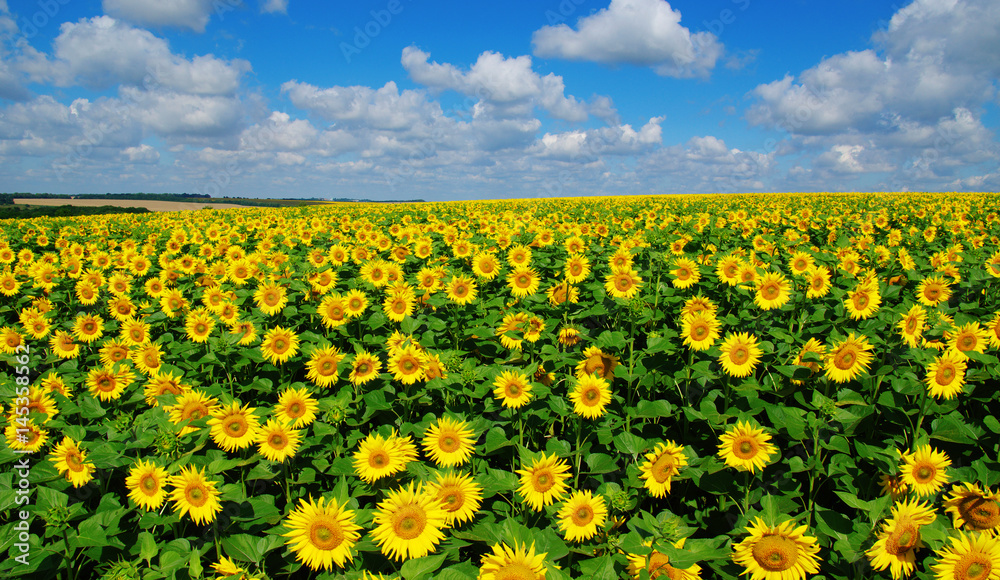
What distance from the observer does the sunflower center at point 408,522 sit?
2254 millimetres

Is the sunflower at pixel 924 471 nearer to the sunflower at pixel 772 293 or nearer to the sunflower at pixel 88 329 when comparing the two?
the sunflower at pixel 772 293

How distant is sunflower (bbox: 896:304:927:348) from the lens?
11.3 feet

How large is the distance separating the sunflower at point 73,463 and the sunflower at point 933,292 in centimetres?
675

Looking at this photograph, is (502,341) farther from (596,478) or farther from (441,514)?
(441,514)

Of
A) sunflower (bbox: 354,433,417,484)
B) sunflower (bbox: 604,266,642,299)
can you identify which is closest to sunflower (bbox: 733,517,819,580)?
sunflower (bbox: 354,433,417,484)

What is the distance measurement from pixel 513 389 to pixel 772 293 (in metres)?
2.73

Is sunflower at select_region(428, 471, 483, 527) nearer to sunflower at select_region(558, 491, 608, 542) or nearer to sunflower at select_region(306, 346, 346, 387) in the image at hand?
sunflower at select_region(558, 491, 608, 542)

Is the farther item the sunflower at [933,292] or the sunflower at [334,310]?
the sunflower at [334,310]

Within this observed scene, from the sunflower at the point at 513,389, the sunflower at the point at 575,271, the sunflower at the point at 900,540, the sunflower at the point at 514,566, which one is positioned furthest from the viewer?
the sunflower at the point at 575,271

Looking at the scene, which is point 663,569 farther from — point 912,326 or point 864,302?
point 864,302

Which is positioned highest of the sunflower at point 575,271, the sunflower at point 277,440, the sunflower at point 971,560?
the sunflower at point 575,271

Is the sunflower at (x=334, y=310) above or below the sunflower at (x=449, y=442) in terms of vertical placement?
above

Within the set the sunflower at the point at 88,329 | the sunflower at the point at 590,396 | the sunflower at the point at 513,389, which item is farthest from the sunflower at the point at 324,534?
the sunflower at the point at 88,329

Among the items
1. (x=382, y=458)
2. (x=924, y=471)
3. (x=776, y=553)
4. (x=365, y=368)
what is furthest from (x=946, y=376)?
(x=365, y=368)
